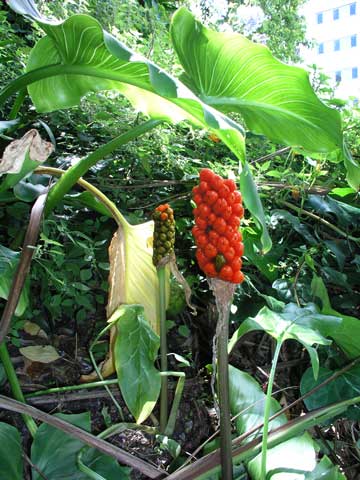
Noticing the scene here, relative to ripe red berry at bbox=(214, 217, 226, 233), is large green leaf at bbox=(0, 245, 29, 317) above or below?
below

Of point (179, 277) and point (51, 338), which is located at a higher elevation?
point (179, 277)

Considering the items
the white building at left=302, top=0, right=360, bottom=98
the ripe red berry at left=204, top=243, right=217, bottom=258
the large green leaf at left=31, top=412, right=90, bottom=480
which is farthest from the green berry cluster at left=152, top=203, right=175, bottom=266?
the white building at left=302, top=0, right=360, bottom=98

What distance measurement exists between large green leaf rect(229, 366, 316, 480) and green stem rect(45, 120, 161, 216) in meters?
0.47

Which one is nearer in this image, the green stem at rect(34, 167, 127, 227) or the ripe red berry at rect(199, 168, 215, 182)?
the ripe red berry at rect(199, 168, 215, 182)

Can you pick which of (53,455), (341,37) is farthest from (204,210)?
(341,37)

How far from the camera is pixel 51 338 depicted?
0.92 metres

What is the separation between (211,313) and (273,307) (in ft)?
0.70

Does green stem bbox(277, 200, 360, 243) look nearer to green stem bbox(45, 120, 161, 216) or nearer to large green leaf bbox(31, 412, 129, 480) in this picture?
green stem bbox(45, 120, 161, 216)

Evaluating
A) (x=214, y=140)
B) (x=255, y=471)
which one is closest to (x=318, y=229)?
(x=214, y=140)

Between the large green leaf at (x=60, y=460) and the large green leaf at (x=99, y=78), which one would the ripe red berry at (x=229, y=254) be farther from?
the large green leaf at (x=60, y=460)

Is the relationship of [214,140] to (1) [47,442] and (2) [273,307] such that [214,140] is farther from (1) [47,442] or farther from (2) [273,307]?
(1) [47,442]

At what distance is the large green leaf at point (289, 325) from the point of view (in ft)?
2.41

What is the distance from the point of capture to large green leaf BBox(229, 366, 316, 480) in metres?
0.75

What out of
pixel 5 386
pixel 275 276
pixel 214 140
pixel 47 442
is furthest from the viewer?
pixel 214 140
